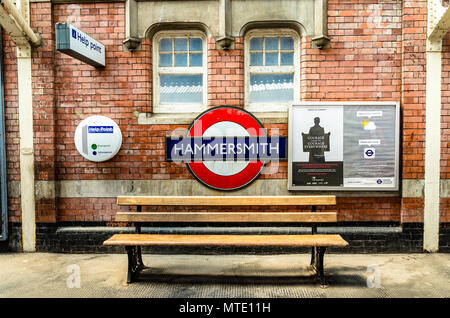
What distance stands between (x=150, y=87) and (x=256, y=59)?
5.66ft

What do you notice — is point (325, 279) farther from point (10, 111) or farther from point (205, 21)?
point (10, 111)

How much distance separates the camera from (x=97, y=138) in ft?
15.8

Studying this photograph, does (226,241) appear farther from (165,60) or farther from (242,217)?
(165,60)

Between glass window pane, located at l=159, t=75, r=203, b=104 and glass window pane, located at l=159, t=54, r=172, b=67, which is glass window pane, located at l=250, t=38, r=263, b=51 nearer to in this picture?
glass window pane, located at l=159, t=75, r=203, b=104

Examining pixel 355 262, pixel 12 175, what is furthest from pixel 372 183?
pixel 12 175

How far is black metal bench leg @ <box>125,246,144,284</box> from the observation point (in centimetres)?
383

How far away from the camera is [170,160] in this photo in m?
5.04

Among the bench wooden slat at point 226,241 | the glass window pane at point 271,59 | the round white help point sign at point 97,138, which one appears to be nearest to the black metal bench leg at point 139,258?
the bench wooden slat at point 226,241

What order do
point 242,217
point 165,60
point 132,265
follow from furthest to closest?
point 165,60 < point 242,217 < point 132,265

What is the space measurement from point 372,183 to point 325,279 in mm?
1767

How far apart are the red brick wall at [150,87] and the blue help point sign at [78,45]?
280mm

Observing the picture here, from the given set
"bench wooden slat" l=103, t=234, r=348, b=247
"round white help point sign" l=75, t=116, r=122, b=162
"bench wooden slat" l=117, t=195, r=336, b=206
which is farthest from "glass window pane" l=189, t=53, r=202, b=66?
"bench wooden slat" l=103, t=234, r=348, b=247

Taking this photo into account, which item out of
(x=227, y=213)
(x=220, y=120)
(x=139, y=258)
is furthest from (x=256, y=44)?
(x=139, y=258)

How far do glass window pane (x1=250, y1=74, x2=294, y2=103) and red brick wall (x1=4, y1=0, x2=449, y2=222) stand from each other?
0.73 feet
